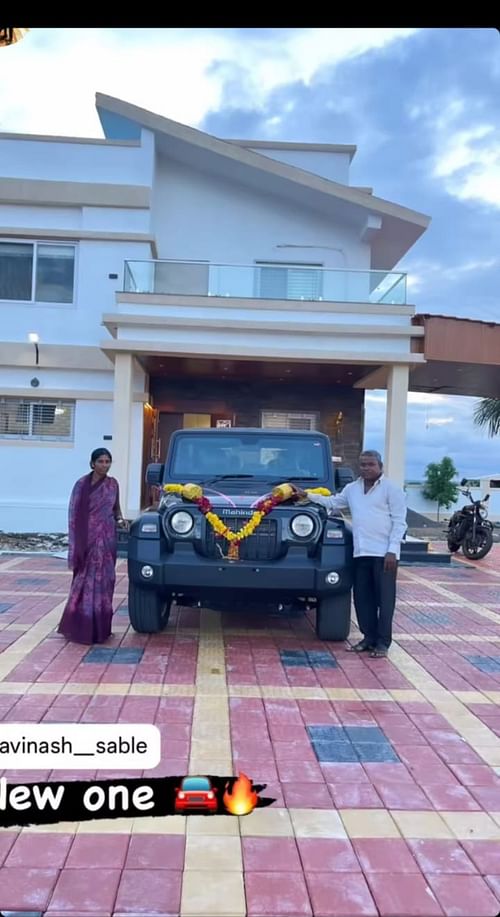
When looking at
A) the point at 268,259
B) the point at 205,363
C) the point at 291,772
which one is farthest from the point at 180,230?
the point at 291,772

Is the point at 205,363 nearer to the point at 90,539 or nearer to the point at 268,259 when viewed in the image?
the point at 268,259

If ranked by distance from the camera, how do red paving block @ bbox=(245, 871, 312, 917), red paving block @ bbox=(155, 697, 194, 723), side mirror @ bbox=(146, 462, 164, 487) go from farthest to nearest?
side mirror @ bbox=(146, 462, 164, 487) < red paving block @ bbox=(155, 697, 194, 723) < red paving block @ bbox=(245, 871, 312, 917)

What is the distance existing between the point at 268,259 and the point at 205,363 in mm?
3666

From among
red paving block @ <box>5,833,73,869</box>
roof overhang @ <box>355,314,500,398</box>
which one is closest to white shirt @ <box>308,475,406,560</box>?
red paving block @ <box>5,833,73,869</box>

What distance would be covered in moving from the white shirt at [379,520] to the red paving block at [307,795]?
2258 mm

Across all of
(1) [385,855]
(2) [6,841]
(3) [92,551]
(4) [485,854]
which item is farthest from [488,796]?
(3) [92,551]

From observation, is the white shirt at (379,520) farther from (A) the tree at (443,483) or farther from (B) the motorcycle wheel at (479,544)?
(A) the tree at (443,483)

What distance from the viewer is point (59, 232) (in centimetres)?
1395

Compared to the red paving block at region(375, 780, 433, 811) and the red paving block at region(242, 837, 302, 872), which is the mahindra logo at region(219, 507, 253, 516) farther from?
the red paving block at region(242, 837, 302, 872)

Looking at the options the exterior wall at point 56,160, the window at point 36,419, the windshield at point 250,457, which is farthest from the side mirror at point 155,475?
the exterior wall at point 56,160

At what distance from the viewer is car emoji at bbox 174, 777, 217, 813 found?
9.50 feet

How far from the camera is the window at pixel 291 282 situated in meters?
12.7

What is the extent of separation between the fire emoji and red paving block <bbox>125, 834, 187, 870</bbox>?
1.27ft

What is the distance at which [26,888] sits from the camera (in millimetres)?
2291
